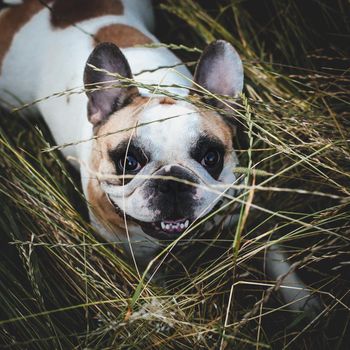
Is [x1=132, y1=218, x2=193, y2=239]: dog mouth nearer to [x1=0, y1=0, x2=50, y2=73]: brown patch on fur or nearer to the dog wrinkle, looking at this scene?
the dog wrinkle

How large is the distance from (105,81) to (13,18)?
964mm

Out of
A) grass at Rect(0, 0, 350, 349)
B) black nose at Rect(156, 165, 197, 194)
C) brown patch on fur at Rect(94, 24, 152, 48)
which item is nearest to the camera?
grass at Rect(0, 0, 350, 349)

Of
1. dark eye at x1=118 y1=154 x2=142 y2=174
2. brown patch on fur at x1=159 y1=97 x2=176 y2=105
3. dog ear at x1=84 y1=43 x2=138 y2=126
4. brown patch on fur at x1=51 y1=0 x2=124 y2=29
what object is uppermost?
brown patch on fur at x1=51 y1=0 x2=124 y2=29

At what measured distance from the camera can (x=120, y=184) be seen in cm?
202

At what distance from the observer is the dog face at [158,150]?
191 cm

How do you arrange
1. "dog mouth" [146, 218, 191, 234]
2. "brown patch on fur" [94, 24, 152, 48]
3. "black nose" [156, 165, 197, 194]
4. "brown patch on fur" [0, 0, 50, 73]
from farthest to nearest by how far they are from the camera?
1. "brown patch on fur" [0, 0, 50, 73]
2. "brown patch on fur" [94, 24, 152, 48]
3. "dog mouth" [146, 218, 191, 234]
4. "black nose" [156, 165, 197, 194]

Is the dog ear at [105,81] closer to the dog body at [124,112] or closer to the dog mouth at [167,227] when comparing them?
the dog body at [124,112]

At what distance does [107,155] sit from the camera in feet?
6.81

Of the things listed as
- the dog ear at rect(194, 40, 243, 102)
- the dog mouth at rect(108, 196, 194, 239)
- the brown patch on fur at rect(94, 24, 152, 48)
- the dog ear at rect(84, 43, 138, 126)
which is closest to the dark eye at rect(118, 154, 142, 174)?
the dog mouth at rect(108, 196, 194, 239)

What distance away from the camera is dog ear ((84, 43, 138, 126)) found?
206cm

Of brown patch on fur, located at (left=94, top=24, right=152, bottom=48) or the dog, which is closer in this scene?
the dog

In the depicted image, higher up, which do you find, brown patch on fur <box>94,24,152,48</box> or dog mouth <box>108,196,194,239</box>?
brown patch on fur <box>94,24,152,48</box>

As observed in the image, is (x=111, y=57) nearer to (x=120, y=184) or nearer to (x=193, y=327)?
(x=120, y=184)

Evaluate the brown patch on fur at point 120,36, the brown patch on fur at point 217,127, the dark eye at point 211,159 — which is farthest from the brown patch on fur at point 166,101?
the brown patch on fur at point 120,36
